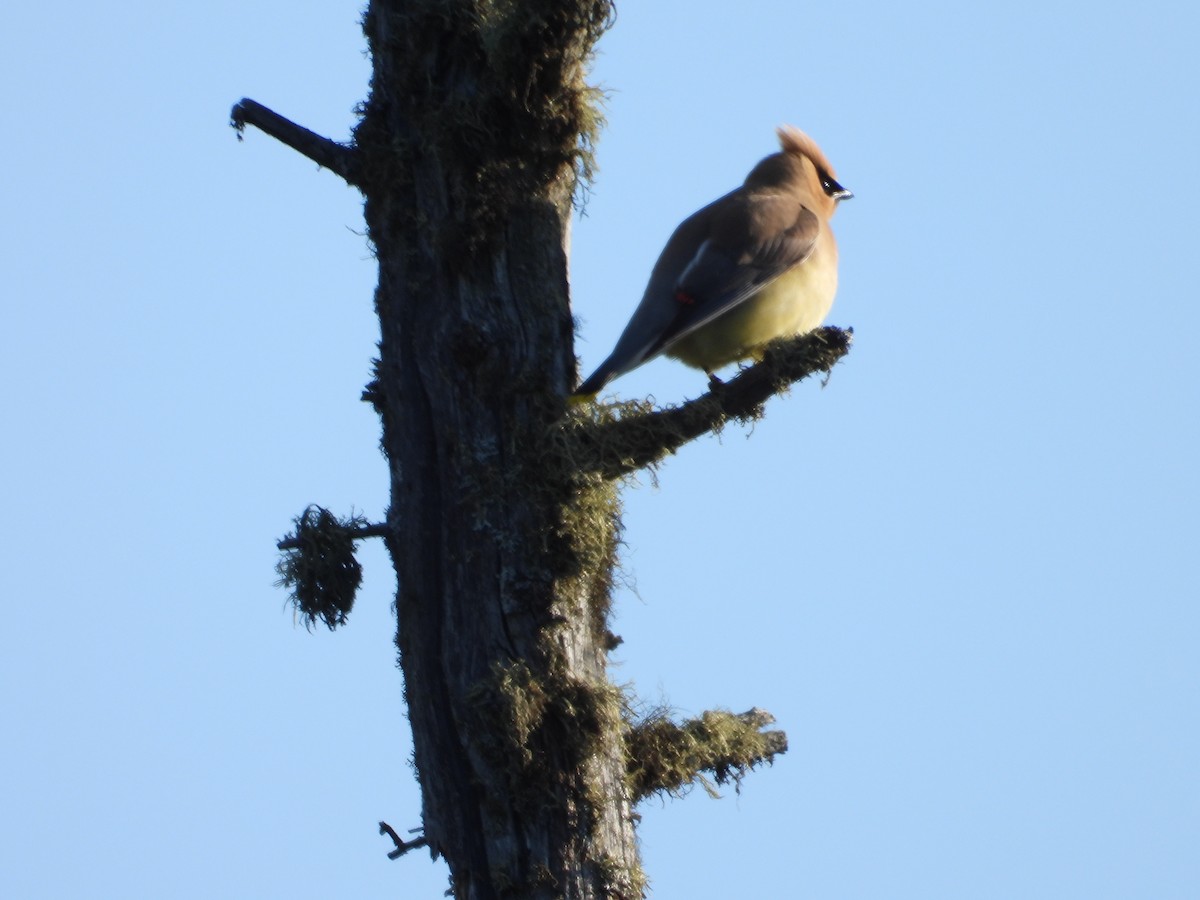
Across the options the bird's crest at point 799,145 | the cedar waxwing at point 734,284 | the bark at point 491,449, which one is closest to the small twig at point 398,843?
the bark at point 491,449

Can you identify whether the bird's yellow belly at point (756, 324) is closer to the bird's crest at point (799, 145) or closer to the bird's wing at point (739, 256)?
the bird's wing at point (739, 256)

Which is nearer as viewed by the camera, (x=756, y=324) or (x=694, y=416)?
(x=694, y=416)

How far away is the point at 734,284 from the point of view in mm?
5234

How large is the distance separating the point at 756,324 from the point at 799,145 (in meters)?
1.64

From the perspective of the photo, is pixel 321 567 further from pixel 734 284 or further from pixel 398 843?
pixel 734 284

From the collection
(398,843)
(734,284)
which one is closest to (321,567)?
(398,843)

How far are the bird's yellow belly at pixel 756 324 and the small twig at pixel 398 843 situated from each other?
5.92 ft

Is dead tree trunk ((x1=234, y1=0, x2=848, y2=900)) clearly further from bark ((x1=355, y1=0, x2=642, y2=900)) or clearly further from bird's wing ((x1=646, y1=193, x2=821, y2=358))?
bird's wing ((x1=646, y1=193, x2=821, y2=358))

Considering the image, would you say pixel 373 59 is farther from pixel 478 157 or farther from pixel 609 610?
pixel 609 610

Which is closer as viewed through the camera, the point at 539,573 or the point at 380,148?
the point at 539,573

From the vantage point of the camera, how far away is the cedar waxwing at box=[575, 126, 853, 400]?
Answer: 506 cm

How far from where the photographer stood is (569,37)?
440 cm

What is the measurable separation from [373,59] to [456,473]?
48.1 inches

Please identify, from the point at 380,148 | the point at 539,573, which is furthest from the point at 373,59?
the point at 539,573
